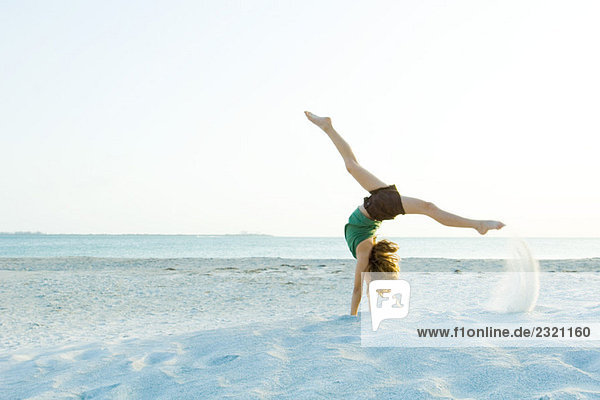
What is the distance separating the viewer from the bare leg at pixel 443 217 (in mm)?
4801

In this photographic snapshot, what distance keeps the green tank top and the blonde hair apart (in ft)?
0.52

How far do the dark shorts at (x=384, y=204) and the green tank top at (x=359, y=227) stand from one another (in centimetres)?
19

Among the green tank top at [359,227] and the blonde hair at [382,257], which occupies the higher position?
the green tank top at [359,227]

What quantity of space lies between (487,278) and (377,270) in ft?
23.8

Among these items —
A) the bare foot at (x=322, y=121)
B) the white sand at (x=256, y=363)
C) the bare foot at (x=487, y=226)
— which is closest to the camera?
the white sand at (x=256, y=363)

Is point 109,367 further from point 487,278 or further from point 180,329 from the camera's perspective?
point 487,278

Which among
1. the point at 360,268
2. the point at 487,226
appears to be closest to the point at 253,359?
the point at 360,268

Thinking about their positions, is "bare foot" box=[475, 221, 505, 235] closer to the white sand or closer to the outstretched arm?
the white sand

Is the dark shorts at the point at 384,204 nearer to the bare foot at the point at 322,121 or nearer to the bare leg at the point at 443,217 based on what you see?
the bare leg at the point at 443,217

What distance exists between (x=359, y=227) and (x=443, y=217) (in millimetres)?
1002

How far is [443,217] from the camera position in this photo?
4.94m

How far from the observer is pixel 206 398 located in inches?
134

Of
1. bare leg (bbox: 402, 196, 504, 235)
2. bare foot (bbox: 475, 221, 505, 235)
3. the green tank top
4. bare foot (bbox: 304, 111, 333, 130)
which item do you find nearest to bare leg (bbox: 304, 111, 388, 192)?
bare foot (bbox: 304, 111, 333, 130)

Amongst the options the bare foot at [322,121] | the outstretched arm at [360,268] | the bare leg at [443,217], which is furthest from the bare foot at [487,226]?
the bare foot at [322,121]
